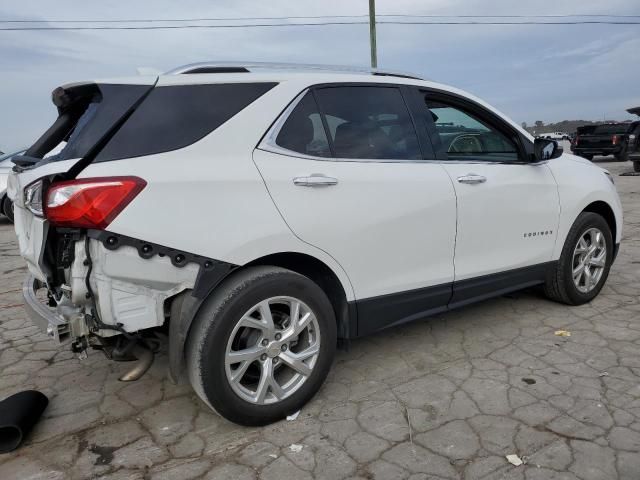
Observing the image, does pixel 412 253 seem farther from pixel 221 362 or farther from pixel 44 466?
pixel 44 466

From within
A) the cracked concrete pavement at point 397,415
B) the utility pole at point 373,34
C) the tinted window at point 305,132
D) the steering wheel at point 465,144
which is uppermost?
the utility pole at point 373,34

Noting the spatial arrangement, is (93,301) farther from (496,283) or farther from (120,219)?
(496,283)

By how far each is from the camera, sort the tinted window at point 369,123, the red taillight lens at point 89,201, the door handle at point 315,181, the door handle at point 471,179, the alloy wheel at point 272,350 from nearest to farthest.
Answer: the red taillight lens at point 89,201 → the alloy wheel at point 272,350 → the door handle at point 315,181 → the tinted window at point 369,123 → the door handle at point 471,179

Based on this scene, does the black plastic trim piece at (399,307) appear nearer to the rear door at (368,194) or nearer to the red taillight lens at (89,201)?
the rear door at (368,194)

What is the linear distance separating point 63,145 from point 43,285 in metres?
0.77

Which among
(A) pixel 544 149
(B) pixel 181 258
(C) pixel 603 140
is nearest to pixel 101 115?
(B) pixel 181 258

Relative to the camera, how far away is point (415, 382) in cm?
318

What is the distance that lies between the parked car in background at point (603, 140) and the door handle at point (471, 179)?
18.1 meters

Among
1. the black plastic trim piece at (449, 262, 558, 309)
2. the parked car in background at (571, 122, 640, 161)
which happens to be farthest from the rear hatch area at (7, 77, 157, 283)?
the parked car in background at (571, 122, 640, 161)

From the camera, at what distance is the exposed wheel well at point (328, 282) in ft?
9.37

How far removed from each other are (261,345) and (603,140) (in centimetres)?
2003

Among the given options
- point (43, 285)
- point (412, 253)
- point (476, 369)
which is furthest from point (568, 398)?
point (43, 285)

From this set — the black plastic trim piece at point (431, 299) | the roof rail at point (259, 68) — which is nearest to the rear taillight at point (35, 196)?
the roof rail at point (259, 68)

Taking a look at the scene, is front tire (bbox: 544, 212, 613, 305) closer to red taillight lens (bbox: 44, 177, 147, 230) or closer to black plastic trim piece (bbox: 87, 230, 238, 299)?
black plastic trim piece (bbox: 87, 230, 238, 299)
